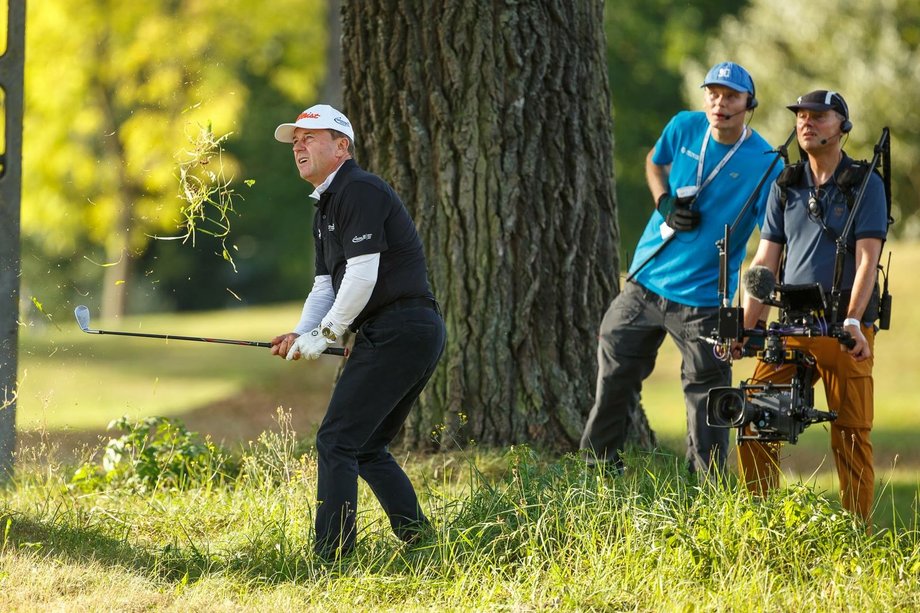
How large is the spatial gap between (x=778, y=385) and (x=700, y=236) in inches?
42.5

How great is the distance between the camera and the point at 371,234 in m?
5.37

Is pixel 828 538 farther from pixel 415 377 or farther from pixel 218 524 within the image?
pixel 218 524

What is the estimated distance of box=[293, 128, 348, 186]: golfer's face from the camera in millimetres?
5516

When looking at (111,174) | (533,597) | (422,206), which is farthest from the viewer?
(111,174)

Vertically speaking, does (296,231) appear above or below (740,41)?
below

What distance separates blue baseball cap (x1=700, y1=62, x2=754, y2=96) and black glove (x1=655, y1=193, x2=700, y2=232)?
23.4 inches

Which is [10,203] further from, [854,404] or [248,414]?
[248,414]

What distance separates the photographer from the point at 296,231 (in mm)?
40156

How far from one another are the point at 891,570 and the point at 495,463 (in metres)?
2.61

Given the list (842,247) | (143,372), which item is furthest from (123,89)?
(842,247)

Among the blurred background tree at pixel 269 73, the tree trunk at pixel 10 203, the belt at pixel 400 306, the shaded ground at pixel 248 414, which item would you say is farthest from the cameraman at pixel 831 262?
the blurred background tree at pixel 269 73

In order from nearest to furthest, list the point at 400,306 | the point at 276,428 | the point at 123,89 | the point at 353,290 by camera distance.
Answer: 1. the point at 353,290
2. the point at 400,306
3. the point at 276,428
4. the point at 123,89

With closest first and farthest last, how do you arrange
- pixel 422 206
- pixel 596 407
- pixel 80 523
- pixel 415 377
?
pixel 415 377 → pixel 80 523 → pixel 596 407 → pixel 422 206

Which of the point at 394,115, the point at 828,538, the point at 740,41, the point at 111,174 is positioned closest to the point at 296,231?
the point at 111,174
